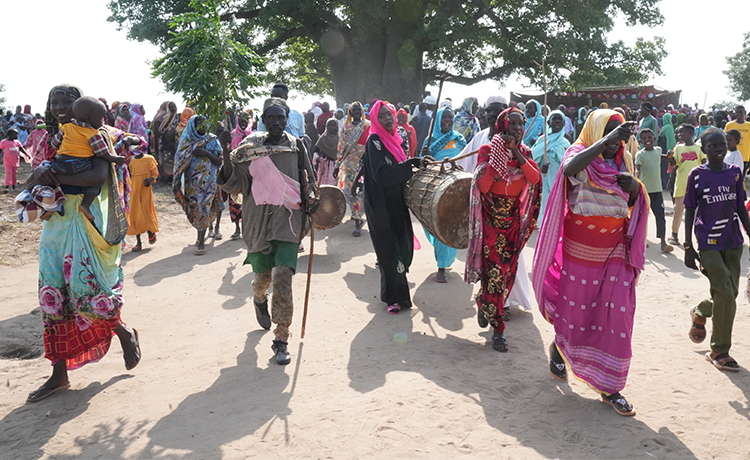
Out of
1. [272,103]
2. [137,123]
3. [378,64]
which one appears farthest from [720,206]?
[378,64]

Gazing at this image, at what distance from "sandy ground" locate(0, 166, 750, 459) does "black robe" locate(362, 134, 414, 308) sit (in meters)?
0.34

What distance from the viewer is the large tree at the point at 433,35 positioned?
2016 cm

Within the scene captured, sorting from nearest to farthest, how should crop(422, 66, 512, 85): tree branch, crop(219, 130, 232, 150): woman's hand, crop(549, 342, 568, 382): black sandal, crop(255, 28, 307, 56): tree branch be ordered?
crop(549, 342, 568, 382): black sandal → crop(219, 130, 232, 150): woman's hand → crop(422, 66, 512, 85): tree branch → crop(255, 28, 307, 56): tree branch

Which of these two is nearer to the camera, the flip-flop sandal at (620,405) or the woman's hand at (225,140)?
the flip-flop sandal at (620,405)

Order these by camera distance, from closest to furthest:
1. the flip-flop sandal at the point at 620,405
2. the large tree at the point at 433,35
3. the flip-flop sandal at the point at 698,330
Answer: the flip-flop sandal at the point at 620,405
the flip-flop sandal at the point at 698,330
the large tree at the point at 433,35

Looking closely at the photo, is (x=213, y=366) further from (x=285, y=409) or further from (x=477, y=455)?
(x=477, y=455)

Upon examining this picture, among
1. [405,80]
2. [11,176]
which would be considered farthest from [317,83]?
[11,176]

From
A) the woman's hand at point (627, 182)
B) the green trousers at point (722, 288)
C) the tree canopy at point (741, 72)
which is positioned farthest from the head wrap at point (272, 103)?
the tree canopy at point (741, 72)

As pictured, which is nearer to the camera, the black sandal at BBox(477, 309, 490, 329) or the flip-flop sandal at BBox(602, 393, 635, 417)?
the flip-flop sandal at BBox(602, 393, 635, 417)

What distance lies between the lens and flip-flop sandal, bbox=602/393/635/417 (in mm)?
3541

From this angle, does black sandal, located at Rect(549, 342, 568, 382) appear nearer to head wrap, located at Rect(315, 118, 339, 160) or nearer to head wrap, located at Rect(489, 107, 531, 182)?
head wrap, located at Rect(489, 107, 531, 182)

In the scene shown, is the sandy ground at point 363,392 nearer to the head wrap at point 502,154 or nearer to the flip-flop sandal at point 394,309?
the flip-flop sandal at point 394,309

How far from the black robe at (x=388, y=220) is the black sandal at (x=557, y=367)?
6.13 ft

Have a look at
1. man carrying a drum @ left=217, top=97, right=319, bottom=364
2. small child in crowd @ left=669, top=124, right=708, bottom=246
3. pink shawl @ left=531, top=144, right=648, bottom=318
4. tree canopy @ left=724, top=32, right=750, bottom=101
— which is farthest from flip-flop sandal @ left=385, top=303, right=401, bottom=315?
tree canopy @ left=724, top=32, right=750, bottom=101
